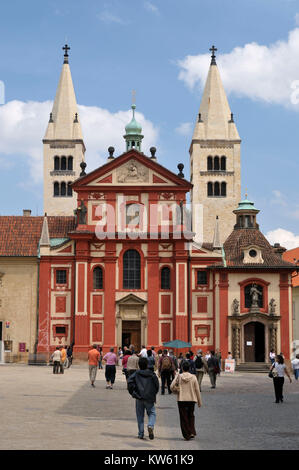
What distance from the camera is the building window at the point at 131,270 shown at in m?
53.3

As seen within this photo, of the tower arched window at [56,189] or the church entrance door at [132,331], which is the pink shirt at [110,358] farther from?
the tower arched window at [56,189]

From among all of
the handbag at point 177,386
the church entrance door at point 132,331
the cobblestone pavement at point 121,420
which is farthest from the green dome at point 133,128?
the handbag at point 177,386

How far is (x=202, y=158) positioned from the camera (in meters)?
81.3

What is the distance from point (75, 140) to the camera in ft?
272

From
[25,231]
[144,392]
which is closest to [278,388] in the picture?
[144,392]

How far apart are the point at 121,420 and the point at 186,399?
345cm

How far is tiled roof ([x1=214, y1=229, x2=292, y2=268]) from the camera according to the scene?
53.0 metres

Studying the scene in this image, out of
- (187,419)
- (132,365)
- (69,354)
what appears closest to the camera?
(187,419)

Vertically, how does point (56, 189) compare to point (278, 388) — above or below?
above

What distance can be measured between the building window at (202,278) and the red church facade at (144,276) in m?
0.05

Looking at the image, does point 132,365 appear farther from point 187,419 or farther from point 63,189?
point 63,189

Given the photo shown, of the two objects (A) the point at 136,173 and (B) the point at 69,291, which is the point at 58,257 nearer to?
(B) the point at 69,291

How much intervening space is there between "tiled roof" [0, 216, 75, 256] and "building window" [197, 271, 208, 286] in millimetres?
10828

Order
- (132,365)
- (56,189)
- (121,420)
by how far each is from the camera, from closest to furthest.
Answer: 1. (121,420)
2. (132,365)
3. (56,189)
